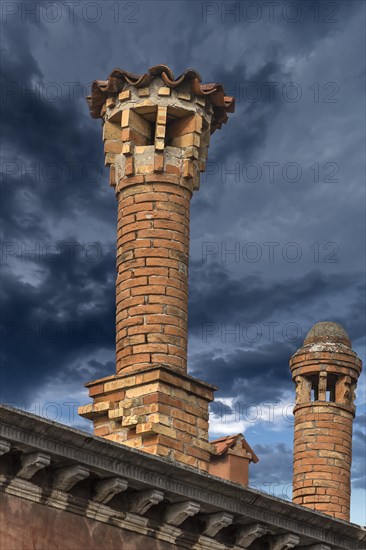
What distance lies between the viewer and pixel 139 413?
17.1 metres

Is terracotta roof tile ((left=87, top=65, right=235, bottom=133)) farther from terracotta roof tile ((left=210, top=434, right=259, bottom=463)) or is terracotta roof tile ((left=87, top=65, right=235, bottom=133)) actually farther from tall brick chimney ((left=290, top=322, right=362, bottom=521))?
tall brick chimney ((left=290, top=322, right=362, bottom=521))

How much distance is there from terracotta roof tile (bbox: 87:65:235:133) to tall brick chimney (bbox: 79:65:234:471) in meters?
0.01

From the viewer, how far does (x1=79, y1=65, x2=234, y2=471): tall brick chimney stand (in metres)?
17.2

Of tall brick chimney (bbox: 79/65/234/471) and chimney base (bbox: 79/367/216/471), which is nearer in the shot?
chimney base (bbox: 79/367/216/471)

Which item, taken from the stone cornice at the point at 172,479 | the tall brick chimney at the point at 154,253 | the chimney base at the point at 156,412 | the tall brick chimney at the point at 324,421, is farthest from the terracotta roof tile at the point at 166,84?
the tall brick chimney at the point at 324,421

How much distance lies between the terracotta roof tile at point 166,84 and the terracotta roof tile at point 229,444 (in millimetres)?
4829

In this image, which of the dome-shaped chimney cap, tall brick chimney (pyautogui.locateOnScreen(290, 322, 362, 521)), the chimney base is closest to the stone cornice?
the chimney base

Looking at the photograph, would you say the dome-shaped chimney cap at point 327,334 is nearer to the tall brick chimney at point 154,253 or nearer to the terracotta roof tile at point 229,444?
the terracotta roof tile at point 229,444

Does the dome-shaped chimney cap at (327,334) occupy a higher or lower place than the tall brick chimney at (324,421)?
higher

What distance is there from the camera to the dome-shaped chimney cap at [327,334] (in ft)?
87.5

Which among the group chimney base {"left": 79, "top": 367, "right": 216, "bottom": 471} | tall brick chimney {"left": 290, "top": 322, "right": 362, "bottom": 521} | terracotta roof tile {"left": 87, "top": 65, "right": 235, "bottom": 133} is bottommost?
chimney base {"left": 79, "top": 367, "right": 216, "bottom": 471}

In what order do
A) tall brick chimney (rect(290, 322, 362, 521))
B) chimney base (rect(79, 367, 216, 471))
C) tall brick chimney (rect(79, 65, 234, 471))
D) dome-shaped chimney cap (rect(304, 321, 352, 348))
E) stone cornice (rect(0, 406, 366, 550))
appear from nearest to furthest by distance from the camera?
stone cornice (rect(0, 406, 366, 550)) → chimney base (rect(79, 367, 216, 471)) → tall brick chimney (rect(79, 65, 234, 471)) → tall brick chimney (rect(290, 322, 362, 521)) → dome-shaped chimney cap (rect(304, 321, 352, 348))

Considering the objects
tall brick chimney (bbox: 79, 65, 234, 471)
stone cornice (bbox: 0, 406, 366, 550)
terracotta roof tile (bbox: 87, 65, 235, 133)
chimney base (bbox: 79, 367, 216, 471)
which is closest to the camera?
stone cornice (bbox: 0, 406, 366, 550)

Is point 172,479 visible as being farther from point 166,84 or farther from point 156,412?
point 166,84
